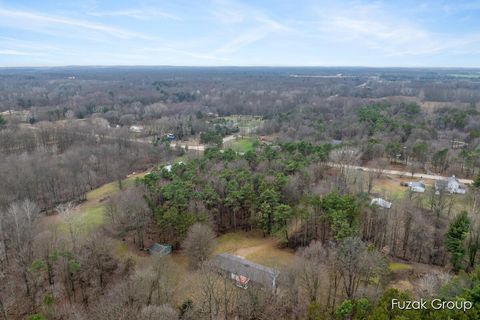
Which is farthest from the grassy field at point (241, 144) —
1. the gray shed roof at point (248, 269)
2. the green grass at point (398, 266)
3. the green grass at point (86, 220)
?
the green grass at point (398, 266)

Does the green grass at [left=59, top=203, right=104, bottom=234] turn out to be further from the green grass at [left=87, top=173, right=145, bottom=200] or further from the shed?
the shed

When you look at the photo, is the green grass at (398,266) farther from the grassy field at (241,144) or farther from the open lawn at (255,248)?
the grassy field at (241,144)

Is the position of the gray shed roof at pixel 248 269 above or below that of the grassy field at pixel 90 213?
above

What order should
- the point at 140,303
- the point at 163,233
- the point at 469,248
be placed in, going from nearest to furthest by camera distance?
the point at 140,303 → the point at 469,248 → the point at 163,233

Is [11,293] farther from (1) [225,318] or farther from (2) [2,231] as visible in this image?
(1) [225,318]

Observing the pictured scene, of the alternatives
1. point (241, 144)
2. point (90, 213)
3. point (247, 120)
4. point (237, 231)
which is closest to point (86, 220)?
point (90, 213)

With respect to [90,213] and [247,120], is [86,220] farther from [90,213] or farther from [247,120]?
[247,120]

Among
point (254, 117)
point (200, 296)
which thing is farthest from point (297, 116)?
point (200, 296)
